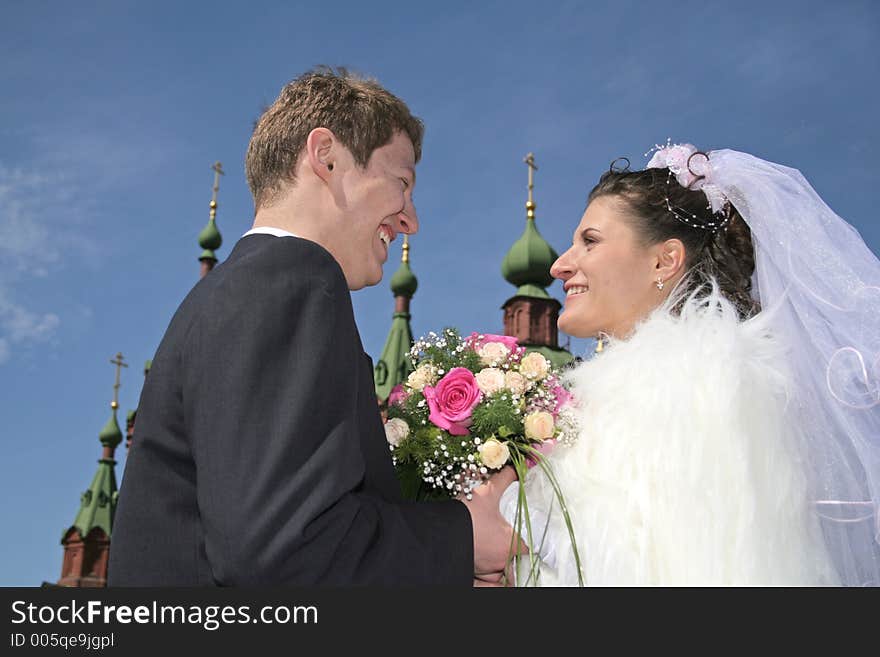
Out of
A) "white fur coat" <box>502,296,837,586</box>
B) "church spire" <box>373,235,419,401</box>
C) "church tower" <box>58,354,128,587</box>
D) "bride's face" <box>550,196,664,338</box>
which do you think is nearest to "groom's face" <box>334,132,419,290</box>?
"white fur coat" <box>502,296,837,586</box>

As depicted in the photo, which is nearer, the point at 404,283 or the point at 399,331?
the point at 399,331

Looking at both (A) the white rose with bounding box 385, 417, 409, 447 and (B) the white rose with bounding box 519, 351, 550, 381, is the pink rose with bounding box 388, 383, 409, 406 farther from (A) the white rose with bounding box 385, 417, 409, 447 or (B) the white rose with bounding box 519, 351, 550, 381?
(B) the white rose with bounding box 519, 351, 550, 381

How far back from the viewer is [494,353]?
3.99 metres

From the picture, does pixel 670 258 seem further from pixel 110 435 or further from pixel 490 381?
pixel 110 435

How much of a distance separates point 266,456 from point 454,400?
1515 millimetres

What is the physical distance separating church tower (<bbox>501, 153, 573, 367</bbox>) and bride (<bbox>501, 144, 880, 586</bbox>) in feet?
112

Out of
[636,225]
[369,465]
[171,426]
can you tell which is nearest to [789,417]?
[636,225]

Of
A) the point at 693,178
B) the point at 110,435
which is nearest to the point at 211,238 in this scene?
the point at 110,435

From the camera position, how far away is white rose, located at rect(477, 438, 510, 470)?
137 inches

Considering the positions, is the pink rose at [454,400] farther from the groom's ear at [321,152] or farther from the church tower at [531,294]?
the church tower at [531,294]

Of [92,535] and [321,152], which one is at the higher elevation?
[92,535]

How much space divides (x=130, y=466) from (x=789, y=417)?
2624 mm

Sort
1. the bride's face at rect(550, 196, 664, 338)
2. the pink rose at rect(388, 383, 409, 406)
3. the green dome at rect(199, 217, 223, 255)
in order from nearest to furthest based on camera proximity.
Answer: the pink rose at rect(388, 383, 409, 406), the bride's face at rect(550, 196, 664, 338), the green dome at rect(199, 217, 223, 255)

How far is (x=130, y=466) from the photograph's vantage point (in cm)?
271
